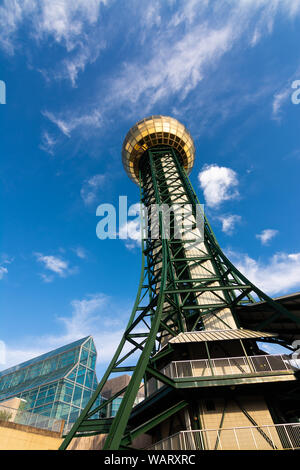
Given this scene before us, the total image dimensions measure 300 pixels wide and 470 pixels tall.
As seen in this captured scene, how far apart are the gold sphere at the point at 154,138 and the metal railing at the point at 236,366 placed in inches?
967

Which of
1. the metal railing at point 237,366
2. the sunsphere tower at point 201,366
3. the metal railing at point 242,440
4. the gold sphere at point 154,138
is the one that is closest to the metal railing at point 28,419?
the sunsphere tower at point 201,366

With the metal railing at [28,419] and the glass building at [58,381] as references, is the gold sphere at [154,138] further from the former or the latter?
the metal railing at [28,419]

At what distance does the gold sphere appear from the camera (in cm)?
2870

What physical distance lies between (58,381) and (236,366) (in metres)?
24.2

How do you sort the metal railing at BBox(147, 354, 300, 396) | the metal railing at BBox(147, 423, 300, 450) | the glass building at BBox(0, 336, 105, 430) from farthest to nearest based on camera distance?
the glass building at BBox(0, 336, 105, 430), the metal railing at BBox(147, 354, 300, 396), the metal railing at BBox(147, 423, 300, 450)

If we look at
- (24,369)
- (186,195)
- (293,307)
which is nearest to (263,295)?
(293,307)

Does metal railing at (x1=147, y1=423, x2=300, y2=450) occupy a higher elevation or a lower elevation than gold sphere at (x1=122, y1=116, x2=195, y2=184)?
lower

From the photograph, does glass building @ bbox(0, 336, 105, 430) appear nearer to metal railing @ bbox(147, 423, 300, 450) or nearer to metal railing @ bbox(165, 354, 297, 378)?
metal railing @ bbox(165, 354, 297, 378)

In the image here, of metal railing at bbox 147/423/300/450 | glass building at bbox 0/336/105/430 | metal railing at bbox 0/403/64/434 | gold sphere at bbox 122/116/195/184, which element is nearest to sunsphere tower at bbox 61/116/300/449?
metal railing at bbox 147/423/300/450

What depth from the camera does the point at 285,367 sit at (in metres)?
11.0

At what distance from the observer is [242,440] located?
9.70 metres

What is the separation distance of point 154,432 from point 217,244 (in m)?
12.9

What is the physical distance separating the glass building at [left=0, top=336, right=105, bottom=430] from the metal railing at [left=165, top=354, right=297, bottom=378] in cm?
1981
